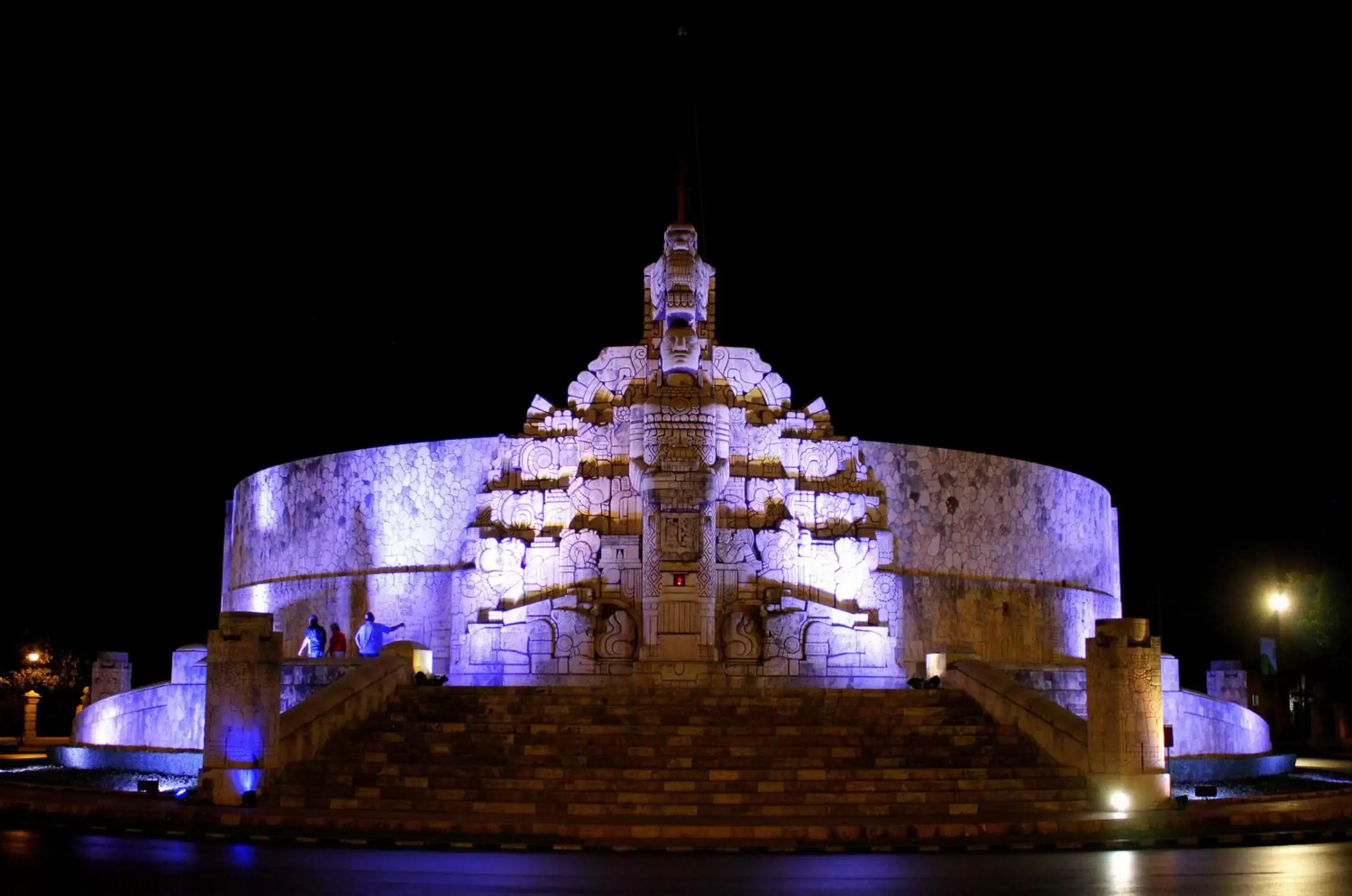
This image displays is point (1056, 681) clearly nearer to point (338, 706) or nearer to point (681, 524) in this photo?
point (681, 524)

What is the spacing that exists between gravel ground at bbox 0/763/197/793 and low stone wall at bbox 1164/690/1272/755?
15776 millimetres

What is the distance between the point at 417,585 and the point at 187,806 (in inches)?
433

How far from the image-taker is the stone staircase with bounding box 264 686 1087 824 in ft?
50.8

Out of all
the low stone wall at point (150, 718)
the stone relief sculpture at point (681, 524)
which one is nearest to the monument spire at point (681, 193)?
the stone relief sculpture at point (681, 524)

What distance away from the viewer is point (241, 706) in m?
16.2

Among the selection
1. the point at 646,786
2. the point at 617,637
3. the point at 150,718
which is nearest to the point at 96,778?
the point at 150,718

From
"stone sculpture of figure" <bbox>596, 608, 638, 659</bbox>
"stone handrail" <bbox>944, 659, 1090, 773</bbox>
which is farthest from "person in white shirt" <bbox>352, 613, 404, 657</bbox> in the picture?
"stone handrail" <bbox>944, 659, 1090, 773</bbox>

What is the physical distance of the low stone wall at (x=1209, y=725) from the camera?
23.7 m

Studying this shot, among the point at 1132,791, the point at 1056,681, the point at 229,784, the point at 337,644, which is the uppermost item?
the point at 337,644

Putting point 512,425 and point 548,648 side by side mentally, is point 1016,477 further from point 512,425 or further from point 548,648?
point 512,425

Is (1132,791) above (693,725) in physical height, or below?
below

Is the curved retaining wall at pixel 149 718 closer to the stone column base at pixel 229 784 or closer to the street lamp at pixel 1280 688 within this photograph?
the stone column base at pixel 229 784

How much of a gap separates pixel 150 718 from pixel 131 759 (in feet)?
9.98

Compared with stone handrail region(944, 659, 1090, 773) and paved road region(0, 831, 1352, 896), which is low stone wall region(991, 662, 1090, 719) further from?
paved road region(0, 831, 1352, 896)
